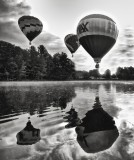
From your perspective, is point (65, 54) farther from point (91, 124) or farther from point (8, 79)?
point (91, 124)

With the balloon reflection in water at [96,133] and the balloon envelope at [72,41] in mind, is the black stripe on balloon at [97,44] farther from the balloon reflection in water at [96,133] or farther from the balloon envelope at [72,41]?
the balloon reflection in water at [96,133]

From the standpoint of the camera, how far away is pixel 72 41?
1652 inches

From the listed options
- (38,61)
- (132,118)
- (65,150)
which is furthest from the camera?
(38,61)

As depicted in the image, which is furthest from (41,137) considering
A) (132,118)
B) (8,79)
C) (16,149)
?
(8,79)

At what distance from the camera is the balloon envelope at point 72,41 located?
41.6 meters

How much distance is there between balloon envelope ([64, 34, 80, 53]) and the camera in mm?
41625

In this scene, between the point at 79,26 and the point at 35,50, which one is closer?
the point at 79,26

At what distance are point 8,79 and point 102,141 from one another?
271 ft

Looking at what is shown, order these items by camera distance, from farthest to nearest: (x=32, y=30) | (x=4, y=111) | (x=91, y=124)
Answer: (x=32, y=30)
(x=4, y=111)
(x=91, y=124)

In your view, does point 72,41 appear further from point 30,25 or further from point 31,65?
point 31,65

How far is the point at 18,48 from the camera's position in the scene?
109 metres

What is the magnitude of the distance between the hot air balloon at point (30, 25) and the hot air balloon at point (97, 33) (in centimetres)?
1107

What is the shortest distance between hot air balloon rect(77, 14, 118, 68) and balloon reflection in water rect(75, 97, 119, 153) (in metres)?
15.0

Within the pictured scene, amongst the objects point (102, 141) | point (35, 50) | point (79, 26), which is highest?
point (35, 50)
